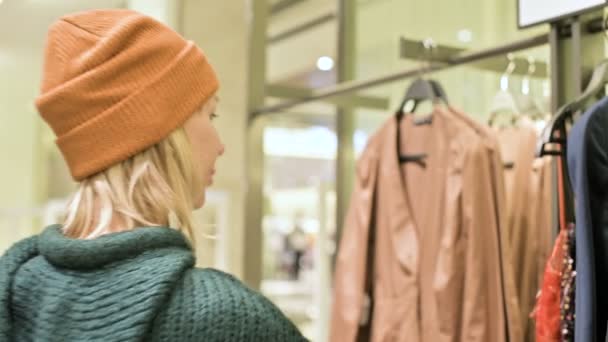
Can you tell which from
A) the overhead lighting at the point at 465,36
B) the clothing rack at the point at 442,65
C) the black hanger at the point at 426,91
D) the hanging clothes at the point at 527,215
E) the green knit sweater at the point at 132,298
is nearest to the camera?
the green knit sweater at the point at 132,298

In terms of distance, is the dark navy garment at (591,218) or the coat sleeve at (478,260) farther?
the coat sleeve at (478,260)

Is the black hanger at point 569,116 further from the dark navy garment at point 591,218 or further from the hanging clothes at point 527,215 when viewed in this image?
the hanging clothes at point 527,215

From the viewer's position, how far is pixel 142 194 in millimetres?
977

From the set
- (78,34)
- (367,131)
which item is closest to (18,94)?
(367,131)

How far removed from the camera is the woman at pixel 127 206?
0.88 meters

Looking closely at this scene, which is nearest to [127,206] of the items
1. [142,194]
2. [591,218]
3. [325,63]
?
[142,194]

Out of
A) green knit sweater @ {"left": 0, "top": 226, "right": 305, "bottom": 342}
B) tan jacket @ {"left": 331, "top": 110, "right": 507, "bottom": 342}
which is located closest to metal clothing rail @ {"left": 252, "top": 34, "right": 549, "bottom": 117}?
tan jacket @ {"left": 331, "top": 110, "right": 507, "bottom": 342}

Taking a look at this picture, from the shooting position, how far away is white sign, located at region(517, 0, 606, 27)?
131 cm

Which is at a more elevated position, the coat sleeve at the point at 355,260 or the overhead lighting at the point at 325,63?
the overhead lighting at the point at 325,63

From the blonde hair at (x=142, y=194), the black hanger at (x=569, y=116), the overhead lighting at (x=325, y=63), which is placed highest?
the overhead lighting at (x=325, y=63)

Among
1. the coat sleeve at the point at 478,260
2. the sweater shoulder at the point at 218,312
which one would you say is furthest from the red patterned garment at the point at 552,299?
the sweater shoulder at the point at 218,312

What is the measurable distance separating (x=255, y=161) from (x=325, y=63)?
4.30ft

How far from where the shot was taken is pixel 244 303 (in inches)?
35.4

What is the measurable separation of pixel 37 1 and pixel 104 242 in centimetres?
166
